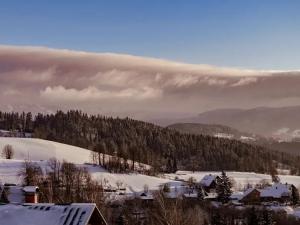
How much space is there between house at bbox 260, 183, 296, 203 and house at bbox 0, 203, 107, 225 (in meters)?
133

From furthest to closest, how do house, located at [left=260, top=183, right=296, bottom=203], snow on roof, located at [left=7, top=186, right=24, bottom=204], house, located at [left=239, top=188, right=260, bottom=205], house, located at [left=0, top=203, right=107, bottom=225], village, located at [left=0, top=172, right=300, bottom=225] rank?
1. house, located at [left=260, top=183, right=296, bottom=203]
2. house, located at [left=239, top=188, right=260, bottom=205]
3. snow on roof, located at [left=7, top=186, right=24, bottom=204]
4. village, located at [left=0, top=172, right=300, bottom=225]
5. house, located at [left=0, top=203, right=107, bottom=225]

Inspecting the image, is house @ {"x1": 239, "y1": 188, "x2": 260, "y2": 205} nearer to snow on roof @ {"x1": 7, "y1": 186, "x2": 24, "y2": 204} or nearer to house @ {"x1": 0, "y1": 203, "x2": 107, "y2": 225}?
snow on roof @ {"x1": 7, "y1": 186, "x2": 24, "y2": 204}

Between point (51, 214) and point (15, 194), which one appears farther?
point (15, 194)

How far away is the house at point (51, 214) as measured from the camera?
3878cm

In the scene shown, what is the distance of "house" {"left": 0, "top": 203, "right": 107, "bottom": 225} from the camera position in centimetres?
3878

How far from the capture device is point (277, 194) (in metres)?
169

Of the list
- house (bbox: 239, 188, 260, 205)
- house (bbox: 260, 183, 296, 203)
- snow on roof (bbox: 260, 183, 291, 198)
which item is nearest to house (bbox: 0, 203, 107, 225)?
house (bbox: 239, 188, 260, 205)

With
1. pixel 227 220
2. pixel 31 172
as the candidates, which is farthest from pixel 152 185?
pixel 227 220

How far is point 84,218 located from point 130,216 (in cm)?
5761

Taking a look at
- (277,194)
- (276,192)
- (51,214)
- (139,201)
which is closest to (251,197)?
(277,194)

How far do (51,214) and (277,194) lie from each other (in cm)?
13826

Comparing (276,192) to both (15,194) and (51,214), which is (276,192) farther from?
(51,214)

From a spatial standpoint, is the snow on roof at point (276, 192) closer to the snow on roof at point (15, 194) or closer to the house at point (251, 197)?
the house at point (251, 197)

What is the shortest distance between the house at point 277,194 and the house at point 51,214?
133 m
